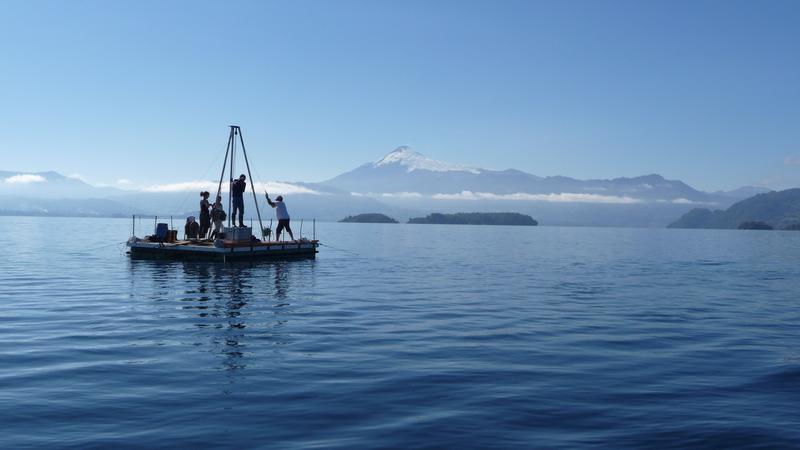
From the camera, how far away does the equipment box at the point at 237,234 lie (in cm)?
4016

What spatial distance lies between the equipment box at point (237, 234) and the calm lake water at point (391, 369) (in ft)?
45.9

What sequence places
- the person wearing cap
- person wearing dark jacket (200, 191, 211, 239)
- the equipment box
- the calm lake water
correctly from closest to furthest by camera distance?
the calm lake water < the person wearing cap < the equipment box < person wearing dark jacket (200, 191, 211, 239)

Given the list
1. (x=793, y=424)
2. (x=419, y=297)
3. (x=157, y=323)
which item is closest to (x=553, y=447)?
(x=793, y=424)

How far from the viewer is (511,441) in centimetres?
824

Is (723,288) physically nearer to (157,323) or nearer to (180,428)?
(157,323)

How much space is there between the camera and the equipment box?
40.2m

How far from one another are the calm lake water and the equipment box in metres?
14.0

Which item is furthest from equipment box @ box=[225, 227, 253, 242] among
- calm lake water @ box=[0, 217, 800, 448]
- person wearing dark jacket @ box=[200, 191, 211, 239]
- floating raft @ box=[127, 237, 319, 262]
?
calm lake water @ box=[0, 217, 800, 448]

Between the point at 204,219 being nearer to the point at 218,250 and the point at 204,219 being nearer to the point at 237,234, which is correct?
the point at 237,234

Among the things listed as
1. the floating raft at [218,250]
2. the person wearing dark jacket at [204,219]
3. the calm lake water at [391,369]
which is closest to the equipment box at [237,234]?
the floating raft at [218,250]

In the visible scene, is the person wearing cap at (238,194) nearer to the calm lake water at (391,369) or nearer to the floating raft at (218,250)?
the floating raft at (218,250)

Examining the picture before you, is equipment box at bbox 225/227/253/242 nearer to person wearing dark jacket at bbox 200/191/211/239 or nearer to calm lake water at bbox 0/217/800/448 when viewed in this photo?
person wearing dark jacket at bbox 200/191/211/239

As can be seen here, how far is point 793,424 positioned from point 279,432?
24.0 ft

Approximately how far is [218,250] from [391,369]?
2884cm
